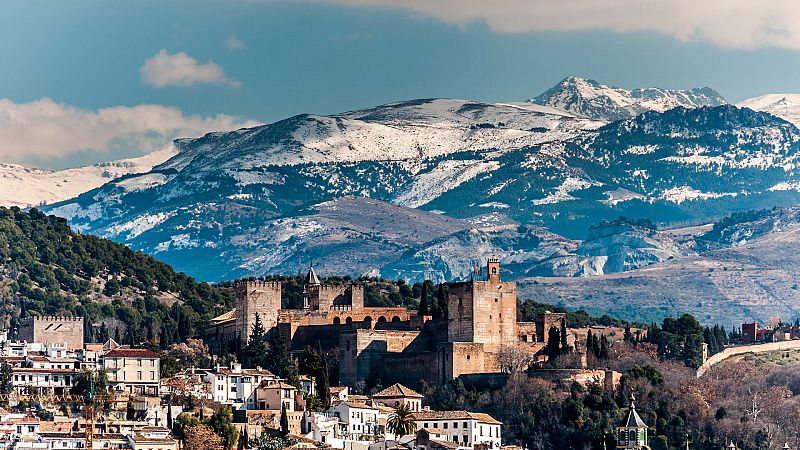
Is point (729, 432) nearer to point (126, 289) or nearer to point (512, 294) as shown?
point (512, 294)

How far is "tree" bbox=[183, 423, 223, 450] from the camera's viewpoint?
365 feet

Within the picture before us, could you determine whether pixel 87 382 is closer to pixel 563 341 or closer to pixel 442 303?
pixel 563 341

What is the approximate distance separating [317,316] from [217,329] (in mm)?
7471

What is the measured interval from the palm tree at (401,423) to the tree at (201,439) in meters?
13.0

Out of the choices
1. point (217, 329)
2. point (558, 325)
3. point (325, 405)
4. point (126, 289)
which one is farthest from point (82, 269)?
point (325, 405)

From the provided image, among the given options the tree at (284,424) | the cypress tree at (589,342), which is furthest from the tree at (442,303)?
the tree at (284,424)

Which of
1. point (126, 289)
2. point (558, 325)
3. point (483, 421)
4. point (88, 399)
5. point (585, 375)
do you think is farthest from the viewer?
point (126, 289)

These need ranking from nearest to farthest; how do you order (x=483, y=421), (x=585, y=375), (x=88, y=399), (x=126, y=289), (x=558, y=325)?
(x=88, y=399)
(x=483, y=421)
(x=585, y=375)
(x=558, y=325)
(x=126, y=289)

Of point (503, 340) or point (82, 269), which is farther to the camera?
point (82, 269)

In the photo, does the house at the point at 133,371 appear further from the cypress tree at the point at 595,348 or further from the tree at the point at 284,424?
the cypress tree at the point at 595,348

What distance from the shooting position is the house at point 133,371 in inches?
4897

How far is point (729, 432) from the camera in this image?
138 meters

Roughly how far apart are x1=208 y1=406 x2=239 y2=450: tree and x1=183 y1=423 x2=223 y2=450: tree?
0.52 m

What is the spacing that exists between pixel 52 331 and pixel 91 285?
33251mm
